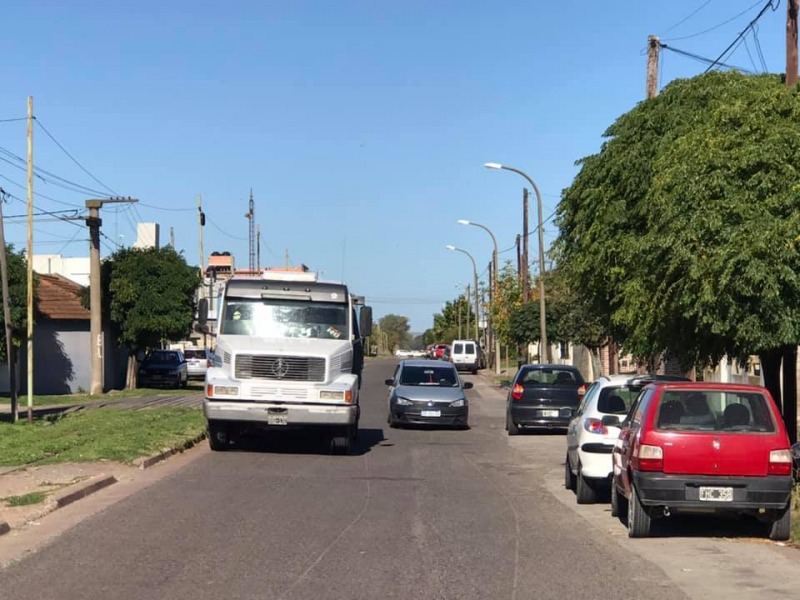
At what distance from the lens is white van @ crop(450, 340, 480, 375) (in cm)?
6575

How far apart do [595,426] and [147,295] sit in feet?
107

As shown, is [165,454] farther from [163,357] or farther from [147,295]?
[163,357]

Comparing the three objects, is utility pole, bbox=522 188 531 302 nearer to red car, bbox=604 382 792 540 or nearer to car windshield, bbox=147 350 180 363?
car windshield, bbox=147 350 180 363

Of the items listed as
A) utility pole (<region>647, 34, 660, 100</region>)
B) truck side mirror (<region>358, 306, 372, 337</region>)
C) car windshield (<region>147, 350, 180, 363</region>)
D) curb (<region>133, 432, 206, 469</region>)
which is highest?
utility pole (<region>647, 34, 660, 100</region>)

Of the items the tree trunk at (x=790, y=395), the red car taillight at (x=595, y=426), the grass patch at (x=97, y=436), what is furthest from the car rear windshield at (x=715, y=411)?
the grass patch at (x=97, y=436)

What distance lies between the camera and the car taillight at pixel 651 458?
10188 mm

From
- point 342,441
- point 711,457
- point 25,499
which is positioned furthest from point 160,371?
point 711,457

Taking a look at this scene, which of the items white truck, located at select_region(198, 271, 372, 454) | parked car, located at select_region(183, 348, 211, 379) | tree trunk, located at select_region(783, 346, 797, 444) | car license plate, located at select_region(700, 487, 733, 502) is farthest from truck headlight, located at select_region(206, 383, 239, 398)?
parked car, located at select_region(183, 348, 211, 379)

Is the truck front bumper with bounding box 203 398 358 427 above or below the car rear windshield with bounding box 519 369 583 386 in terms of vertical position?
below

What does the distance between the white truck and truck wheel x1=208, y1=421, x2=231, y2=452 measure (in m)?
0.02

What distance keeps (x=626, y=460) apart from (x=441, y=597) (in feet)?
12.6

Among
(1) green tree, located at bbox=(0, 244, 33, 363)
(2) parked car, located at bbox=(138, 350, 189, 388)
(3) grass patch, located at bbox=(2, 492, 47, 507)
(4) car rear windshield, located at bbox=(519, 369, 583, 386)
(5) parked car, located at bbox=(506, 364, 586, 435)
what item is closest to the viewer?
(3) grass patch, located at bbox=(2, 492, 47, 507)

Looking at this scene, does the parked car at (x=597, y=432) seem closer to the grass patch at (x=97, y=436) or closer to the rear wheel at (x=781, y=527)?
the rear wheel at (x=781, y=527)

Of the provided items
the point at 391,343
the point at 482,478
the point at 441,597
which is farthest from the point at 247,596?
the point at 391,343
